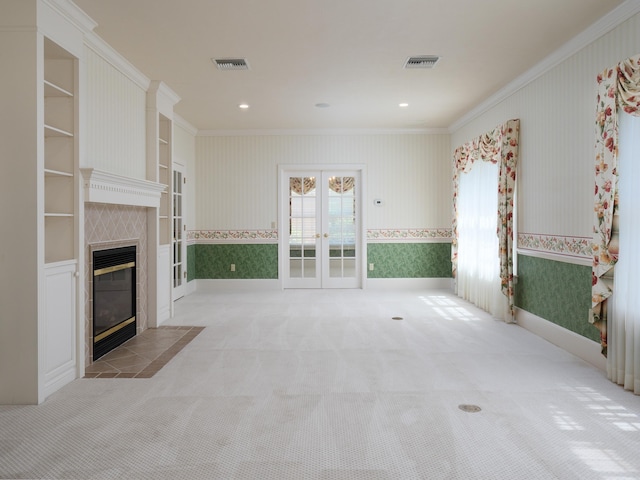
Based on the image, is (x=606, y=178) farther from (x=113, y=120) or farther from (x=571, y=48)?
(x=113, y=120)

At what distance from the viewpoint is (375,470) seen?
7.44 ft

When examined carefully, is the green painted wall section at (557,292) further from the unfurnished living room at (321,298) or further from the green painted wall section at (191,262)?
the green painted wall section at (191,262)

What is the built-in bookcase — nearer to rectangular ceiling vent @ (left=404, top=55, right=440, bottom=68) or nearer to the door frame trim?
rectangular ceiling vent @ (left=404, top=55, right=440, bottom=68)

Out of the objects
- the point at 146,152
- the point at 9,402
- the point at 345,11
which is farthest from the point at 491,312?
the point at 9,402

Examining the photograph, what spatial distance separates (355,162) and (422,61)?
3.53 metres

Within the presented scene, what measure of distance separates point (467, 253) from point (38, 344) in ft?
18.7

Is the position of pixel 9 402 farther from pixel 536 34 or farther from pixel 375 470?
pixel 536 34

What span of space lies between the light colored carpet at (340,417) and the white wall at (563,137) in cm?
133

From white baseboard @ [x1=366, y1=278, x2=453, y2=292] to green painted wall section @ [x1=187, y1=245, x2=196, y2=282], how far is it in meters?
3.11

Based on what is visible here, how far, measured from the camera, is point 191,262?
26.3 ft

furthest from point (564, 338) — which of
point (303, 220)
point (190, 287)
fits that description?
Result: point (190, 287)

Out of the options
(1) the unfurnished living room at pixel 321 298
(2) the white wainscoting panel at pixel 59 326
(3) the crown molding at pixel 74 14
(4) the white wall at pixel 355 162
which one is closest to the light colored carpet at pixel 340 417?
(1) the unfurnished living room at pixel 321 298

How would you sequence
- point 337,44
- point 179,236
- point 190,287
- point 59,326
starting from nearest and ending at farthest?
point 59,326 < point 337,44 < point 179,236 < point 190,287

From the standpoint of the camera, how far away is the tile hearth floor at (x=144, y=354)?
3816mm
